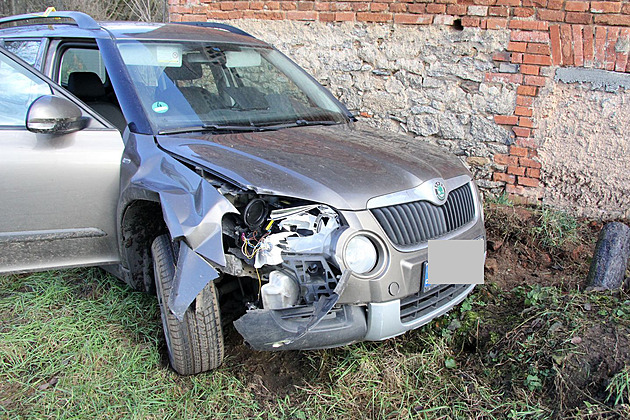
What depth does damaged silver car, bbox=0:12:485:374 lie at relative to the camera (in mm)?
2318

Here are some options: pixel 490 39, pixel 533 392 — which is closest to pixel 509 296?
pixel 533 392

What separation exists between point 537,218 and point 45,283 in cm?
393

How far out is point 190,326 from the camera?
2.46 metres

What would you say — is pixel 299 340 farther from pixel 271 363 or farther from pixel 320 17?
pixel 320 17

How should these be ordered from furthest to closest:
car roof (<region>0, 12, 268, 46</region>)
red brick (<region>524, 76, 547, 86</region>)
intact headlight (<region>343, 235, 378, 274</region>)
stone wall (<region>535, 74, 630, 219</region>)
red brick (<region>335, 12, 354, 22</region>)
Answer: red brick (<region>335, 12, 354, 22</region>), red brick (<region>524, 76, 547, 86</region>), stone wall (<region>535, 74, 630, 219</region>), car roof (<region>0, 12, 268, 46</region>), intact headlight (<region>343, 235, 378, 274</region>)

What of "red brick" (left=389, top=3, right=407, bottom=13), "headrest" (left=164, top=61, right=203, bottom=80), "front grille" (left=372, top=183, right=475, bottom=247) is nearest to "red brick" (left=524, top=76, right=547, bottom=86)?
"red brick" (left=389, top=3, right=407, bottom=13)

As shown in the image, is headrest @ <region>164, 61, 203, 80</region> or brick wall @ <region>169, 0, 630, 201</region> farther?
brick wall @ <region>169, 0, 630, 201</region>

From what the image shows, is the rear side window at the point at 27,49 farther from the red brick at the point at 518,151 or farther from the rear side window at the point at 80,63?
the red brick at the point at 518,151

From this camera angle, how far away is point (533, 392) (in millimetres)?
2498

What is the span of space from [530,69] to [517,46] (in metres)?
0.24

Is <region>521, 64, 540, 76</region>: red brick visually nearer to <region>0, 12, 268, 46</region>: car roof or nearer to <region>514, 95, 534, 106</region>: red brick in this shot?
<region>514, 95, 534, 106</region>: red brick

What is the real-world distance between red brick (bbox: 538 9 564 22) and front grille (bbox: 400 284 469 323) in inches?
117

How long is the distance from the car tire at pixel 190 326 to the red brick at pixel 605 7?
13.1ft

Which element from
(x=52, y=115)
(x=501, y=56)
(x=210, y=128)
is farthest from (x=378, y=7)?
(x=52, y=115)
